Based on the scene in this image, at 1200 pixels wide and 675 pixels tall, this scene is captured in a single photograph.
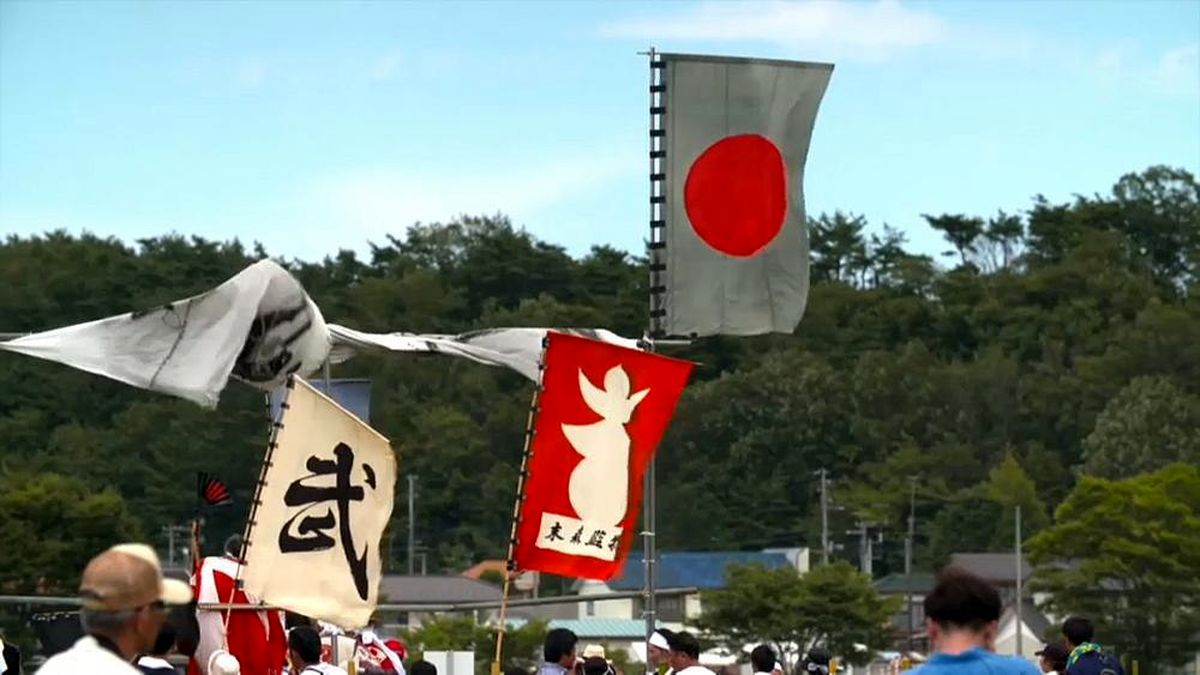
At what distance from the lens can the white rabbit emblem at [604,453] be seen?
12.1 m

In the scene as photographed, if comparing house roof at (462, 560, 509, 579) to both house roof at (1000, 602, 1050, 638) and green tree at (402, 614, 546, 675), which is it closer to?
green tree at (402, 614, 546, 675)

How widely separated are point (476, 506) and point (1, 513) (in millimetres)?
39086

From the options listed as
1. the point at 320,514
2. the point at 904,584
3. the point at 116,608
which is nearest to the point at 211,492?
the point at 320,514

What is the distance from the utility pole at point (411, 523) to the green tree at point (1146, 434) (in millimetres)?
26125

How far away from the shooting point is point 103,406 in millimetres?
97062

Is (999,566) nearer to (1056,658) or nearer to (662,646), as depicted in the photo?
(1056,658)

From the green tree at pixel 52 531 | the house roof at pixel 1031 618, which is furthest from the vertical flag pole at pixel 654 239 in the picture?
the house roof at pixel 1031 618

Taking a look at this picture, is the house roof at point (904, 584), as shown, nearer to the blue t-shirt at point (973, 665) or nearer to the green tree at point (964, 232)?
the green tree at point (964, 232)

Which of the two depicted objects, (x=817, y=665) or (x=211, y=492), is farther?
(x=817, y=665)

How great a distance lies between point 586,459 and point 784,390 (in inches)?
3517

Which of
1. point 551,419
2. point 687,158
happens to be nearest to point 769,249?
point 687,158

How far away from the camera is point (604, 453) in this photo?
1220cm

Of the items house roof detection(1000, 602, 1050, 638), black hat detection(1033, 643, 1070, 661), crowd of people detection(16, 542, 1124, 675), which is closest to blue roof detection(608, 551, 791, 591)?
house roof detection(1000, 602, 1050, 638)

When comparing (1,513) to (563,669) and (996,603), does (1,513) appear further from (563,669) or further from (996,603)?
(996,603)
